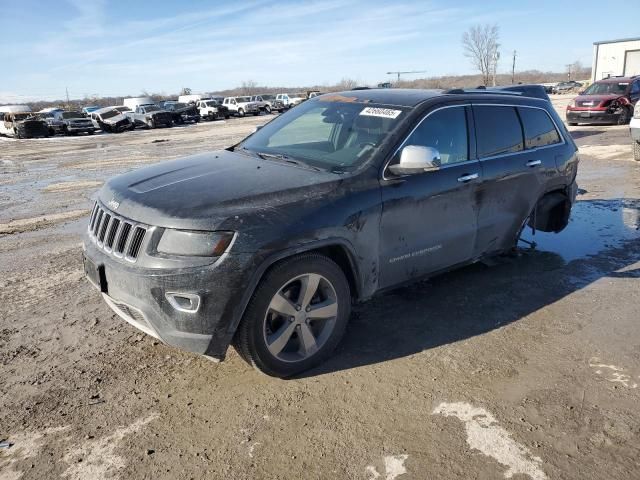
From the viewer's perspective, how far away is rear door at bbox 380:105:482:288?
3641 mm

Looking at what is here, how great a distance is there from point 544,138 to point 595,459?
11.1ft

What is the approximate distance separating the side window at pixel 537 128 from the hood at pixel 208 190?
2412 mm

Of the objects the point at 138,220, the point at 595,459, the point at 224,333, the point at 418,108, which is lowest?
the point at 595,459

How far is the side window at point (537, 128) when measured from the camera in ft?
16.0

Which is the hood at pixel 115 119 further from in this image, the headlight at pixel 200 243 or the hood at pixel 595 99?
the headlight at pixel 200 243

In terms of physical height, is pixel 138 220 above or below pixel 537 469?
above

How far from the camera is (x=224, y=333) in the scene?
2943mm

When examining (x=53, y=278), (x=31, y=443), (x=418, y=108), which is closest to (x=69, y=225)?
(x=53, y=278)

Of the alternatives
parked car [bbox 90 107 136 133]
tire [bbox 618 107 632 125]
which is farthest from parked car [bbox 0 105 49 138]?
tire [bbox 618 107 632 125]

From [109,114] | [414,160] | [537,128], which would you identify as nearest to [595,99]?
[537,128]

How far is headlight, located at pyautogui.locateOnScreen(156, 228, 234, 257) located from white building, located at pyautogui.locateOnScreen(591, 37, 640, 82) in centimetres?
5307

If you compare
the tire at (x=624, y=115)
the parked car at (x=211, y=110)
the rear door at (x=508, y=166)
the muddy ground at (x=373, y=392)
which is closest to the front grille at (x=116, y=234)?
the muddy ground at (x=373, y=392)

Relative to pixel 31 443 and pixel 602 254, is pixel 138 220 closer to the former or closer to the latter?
pixel 31 443

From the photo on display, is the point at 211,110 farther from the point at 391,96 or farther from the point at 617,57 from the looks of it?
the point at 391,96
